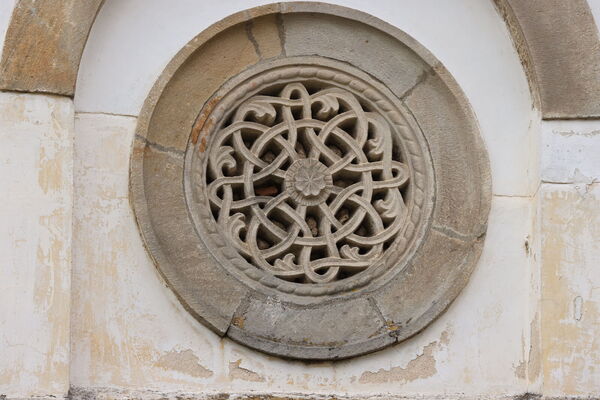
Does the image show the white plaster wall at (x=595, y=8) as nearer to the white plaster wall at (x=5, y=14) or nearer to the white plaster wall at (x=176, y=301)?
the white plaster wall at (x=176, y=301)

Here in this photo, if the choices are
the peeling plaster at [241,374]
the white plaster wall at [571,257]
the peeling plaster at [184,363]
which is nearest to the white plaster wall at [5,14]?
the peeling plaster at [184,363]

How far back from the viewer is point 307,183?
27.8 feet

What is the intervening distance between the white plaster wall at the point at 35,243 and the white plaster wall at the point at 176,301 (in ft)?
0.71

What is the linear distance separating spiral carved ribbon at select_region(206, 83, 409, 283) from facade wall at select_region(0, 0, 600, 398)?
19.4 inches

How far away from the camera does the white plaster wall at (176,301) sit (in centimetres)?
803

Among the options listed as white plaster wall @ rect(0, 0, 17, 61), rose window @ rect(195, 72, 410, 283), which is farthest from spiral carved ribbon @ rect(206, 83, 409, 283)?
white plaster wall @ rect(0, 0, 17, 61)

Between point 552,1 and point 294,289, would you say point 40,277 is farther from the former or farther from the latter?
point 552,1

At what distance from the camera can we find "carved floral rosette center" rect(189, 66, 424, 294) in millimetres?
8367

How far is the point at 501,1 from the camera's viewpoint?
867cm

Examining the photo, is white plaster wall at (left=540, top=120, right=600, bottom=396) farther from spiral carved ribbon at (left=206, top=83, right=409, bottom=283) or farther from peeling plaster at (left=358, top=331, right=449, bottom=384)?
spiral carved ribbon at (left=206, top=83, right=409, bottom=283)

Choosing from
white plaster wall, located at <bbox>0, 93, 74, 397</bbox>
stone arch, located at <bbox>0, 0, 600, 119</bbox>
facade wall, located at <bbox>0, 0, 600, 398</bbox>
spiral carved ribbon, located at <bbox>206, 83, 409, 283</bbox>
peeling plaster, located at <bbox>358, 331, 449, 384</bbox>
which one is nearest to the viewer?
white plaster wall, located at <bbox>0, 93, 74, 397</bbox>

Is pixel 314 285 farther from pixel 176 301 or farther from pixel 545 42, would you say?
pixel 545 42

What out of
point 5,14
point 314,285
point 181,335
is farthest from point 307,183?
point 5,14

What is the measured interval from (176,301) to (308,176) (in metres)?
1.01
